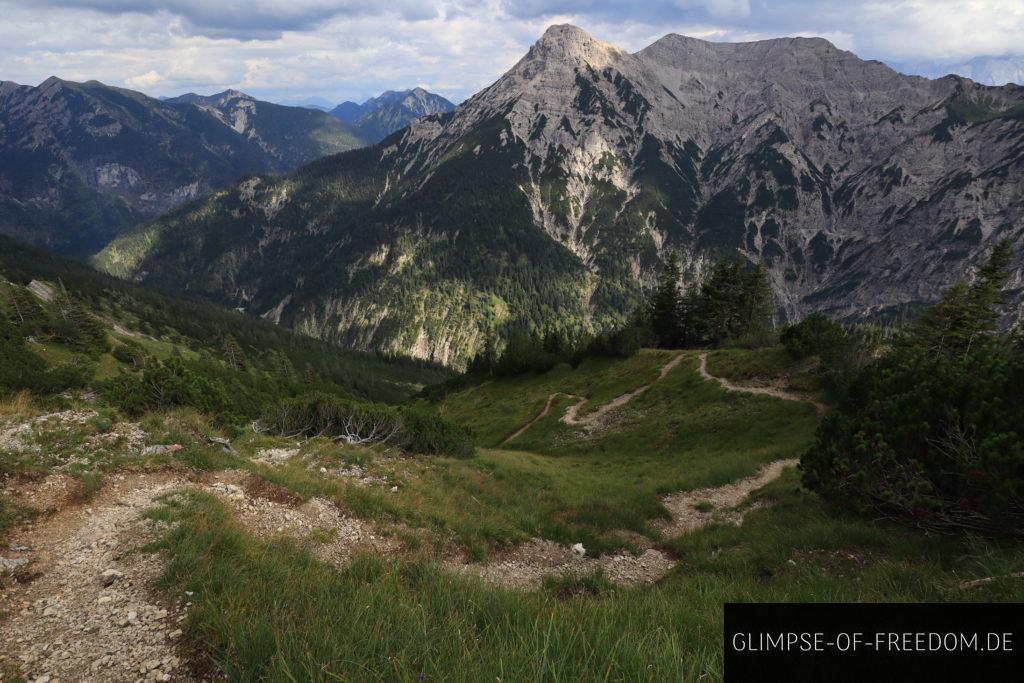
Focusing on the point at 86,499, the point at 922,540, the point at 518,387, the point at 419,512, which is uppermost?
the point at 86,499

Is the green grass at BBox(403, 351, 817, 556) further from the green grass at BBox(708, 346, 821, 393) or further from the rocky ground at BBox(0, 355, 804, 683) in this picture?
the green grass at BBox(708, 346, 821, 393)

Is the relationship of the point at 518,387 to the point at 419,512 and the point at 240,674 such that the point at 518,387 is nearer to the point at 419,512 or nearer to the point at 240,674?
the point at 419,512

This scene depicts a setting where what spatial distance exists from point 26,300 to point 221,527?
433 ft

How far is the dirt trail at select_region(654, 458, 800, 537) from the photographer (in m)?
19.3

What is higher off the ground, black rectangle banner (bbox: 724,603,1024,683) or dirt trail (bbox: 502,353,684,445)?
black rectangle banner (bbox: 724,603,1024,683)

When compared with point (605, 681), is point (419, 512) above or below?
below

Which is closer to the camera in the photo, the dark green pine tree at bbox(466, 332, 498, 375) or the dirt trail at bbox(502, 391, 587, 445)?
the dirt trail at bbox(502, 391, 587, 445)

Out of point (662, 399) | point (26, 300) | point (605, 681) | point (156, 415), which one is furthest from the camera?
point (26, 300)

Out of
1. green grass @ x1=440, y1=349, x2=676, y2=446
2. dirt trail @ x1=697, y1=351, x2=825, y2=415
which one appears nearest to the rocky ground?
dirt trail @ x1=697, y1=351, x2=825, y2=415

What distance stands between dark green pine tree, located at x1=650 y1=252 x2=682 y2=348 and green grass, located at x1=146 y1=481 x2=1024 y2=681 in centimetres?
6947

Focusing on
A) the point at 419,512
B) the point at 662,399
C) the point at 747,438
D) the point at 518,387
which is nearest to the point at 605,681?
the point at 419,512

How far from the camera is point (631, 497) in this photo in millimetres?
22250

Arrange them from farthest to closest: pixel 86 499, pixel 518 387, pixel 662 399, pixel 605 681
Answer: pixel 518 387, pixel 662 399, pixel 86 499, pixel 605 681

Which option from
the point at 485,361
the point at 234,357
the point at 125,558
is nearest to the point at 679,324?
the point at 485,361
